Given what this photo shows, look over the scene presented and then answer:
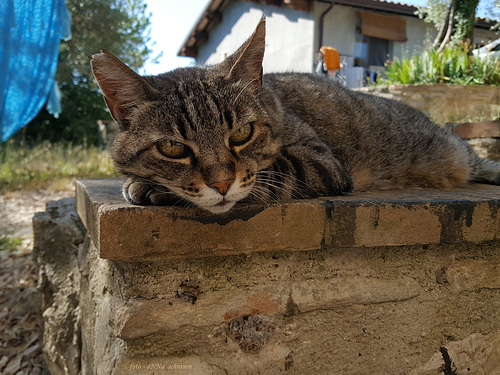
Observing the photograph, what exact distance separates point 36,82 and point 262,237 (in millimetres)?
3013

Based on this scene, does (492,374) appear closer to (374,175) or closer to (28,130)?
(374,175)

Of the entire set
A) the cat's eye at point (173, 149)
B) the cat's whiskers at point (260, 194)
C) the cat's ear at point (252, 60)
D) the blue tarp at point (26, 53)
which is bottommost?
the cat's whiskers at point (260, 194)

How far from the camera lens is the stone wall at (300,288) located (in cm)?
131

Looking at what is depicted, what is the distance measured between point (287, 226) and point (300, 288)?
0.26 m

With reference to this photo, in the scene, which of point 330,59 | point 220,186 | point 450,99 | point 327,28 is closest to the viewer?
point 220,186

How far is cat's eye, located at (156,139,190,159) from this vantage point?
1.43 metres

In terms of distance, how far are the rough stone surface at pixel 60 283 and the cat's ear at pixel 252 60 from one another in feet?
5.89

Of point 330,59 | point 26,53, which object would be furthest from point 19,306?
point 330,59

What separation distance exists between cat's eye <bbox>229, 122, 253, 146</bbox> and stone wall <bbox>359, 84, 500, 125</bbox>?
23.5 ft

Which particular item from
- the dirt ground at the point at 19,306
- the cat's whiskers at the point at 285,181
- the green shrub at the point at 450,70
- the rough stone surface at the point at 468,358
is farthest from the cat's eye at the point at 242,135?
the green shrub at the point at 450,70

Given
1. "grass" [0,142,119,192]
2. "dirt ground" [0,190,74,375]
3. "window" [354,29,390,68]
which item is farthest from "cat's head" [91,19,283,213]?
"window" [354,29,390,68]

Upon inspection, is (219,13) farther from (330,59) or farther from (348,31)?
(330,59)

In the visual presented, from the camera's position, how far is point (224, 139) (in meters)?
1.46

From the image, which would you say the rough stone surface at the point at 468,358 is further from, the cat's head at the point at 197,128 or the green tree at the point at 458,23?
the green tree at the point at 458,23
